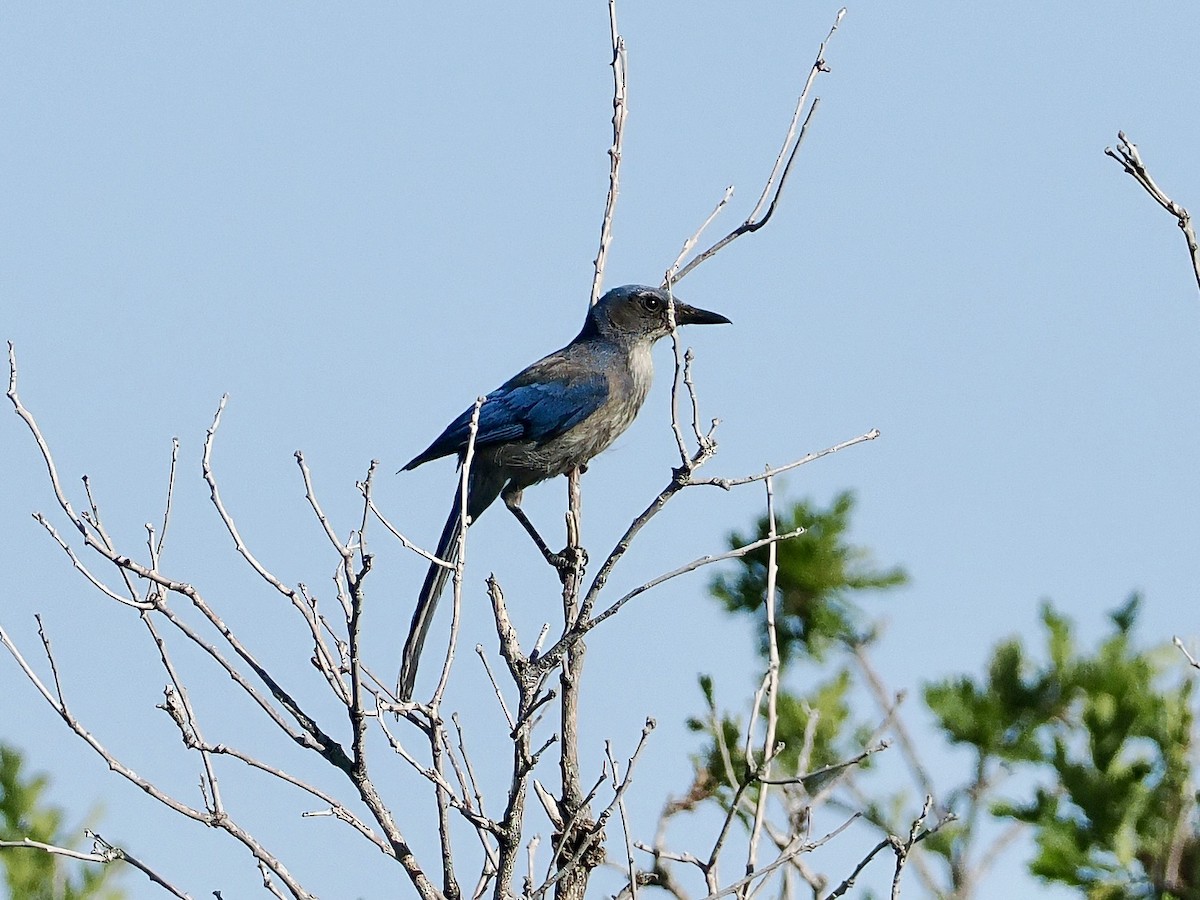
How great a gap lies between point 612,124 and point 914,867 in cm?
317

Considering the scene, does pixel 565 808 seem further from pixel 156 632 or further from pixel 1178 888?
pixel 1178 888

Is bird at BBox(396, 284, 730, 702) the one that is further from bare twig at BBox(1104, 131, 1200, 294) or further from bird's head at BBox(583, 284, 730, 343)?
bare twig at BBox(1104, 131, 1200, 294)

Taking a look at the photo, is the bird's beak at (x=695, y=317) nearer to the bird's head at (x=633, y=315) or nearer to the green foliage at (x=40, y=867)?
the bird's head at (x=633, y=315)

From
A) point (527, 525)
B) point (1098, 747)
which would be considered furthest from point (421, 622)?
point (1098, 747)

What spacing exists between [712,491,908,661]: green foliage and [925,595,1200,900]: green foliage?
0.51 meters

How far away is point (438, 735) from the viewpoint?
5.02 metres

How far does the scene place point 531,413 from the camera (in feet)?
28.1

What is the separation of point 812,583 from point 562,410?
1957 mm

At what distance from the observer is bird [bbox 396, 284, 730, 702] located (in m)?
8.55

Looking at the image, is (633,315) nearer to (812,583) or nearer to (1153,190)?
(812,583)

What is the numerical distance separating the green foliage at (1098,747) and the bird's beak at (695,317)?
2564 mm

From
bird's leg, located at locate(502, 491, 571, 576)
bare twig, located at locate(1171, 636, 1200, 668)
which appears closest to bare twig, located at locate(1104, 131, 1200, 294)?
bare twig, located at locate(1171, 636, 1200, 668)

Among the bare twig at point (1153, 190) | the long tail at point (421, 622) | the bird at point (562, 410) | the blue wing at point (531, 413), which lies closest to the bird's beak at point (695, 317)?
the bird at point (562, 410)

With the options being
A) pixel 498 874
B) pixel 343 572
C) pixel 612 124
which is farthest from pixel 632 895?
pixel 612 124
